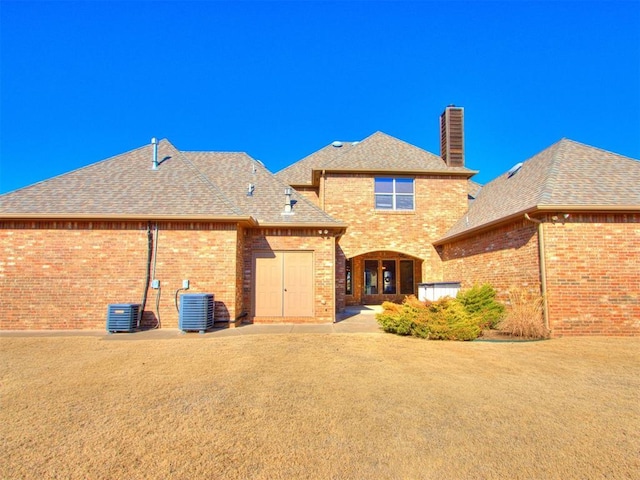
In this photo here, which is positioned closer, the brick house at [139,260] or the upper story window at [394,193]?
the brick house at [139,260]

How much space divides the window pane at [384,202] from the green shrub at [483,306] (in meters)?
6.75

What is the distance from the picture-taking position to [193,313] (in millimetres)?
9398

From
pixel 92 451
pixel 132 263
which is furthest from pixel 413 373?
pixel 132 263

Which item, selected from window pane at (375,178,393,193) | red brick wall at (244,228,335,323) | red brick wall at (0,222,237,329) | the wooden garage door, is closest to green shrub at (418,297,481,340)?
red brick wall at (244,228,335,323)

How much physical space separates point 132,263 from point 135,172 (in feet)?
12.7

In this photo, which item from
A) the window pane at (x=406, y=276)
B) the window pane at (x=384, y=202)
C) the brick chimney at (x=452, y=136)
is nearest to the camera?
the window pane at (x=384, y=202)

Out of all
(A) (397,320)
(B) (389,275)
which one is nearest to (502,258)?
(A) (397,320)

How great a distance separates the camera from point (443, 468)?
297 centimetres

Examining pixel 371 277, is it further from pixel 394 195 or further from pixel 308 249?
pixel 308 249

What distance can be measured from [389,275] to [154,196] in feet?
42.1

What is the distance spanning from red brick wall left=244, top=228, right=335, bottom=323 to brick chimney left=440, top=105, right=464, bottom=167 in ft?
29.0

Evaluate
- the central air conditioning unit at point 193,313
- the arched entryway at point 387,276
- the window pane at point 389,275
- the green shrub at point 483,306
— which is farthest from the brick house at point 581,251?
the window pane at point 389,275

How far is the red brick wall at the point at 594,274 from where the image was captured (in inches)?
346

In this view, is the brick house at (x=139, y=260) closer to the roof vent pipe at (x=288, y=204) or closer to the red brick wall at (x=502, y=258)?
the roof vent pipe at (x=288, y=204)
